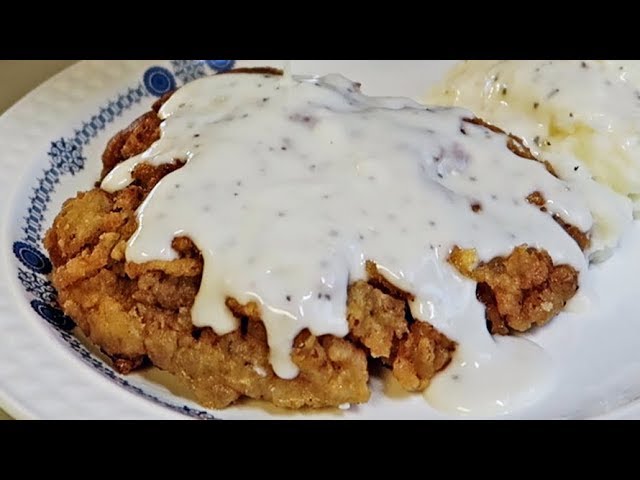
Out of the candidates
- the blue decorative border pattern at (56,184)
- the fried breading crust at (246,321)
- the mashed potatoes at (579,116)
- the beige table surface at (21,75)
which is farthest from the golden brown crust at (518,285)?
the beige table surface at (21,75)

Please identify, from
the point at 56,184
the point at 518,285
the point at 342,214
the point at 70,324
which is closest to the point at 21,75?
the point at 56,184

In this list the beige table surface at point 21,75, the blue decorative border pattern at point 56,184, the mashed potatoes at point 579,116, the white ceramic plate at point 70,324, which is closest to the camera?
the white ceramic plate at point 70,324

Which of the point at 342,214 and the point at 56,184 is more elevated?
the point at 342,214

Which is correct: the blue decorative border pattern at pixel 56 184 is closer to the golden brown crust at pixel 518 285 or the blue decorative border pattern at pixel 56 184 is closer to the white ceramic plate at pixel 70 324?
the white ceramic plate at pixel 70 324

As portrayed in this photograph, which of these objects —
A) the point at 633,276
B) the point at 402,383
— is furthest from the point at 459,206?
the point at 633,276

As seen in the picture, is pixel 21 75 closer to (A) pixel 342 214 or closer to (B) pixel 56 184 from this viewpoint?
(B) pixel 56 184

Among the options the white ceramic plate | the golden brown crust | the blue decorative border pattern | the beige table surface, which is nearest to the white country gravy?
the golden brown crust
